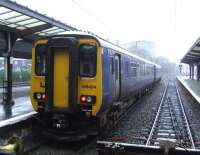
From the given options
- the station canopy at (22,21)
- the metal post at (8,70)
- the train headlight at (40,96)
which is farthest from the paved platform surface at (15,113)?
the station canopy at (22,21)

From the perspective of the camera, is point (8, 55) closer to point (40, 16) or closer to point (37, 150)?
point (40, 16)

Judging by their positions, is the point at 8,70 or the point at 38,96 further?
the point at 8,70

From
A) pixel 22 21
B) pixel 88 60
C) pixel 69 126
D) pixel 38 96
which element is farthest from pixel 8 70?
pixel 69 126

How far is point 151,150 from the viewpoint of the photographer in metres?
6.07

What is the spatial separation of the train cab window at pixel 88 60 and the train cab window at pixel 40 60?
1.20 metres

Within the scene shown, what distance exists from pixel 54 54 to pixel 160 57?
252ft

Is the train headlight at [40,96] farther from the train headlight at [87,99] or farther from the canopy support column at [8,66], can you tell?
the canopy support column at [8,66]

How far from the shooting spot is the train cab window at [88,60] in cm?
940

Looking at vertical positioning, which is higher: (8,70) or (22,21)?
(22,21)

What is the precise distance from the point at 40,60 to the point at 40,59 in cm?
3

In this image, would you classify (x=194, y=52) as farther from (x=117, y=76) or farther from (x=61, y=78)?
(x=61, y=78)

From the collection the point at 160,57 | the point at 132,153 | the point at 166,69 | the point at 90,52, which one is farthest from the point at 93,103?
the point at 166,69

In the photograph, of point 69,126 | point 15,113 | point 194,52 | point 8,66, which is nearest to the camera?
point 69,126

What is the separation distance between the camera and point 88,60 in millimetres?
9469
